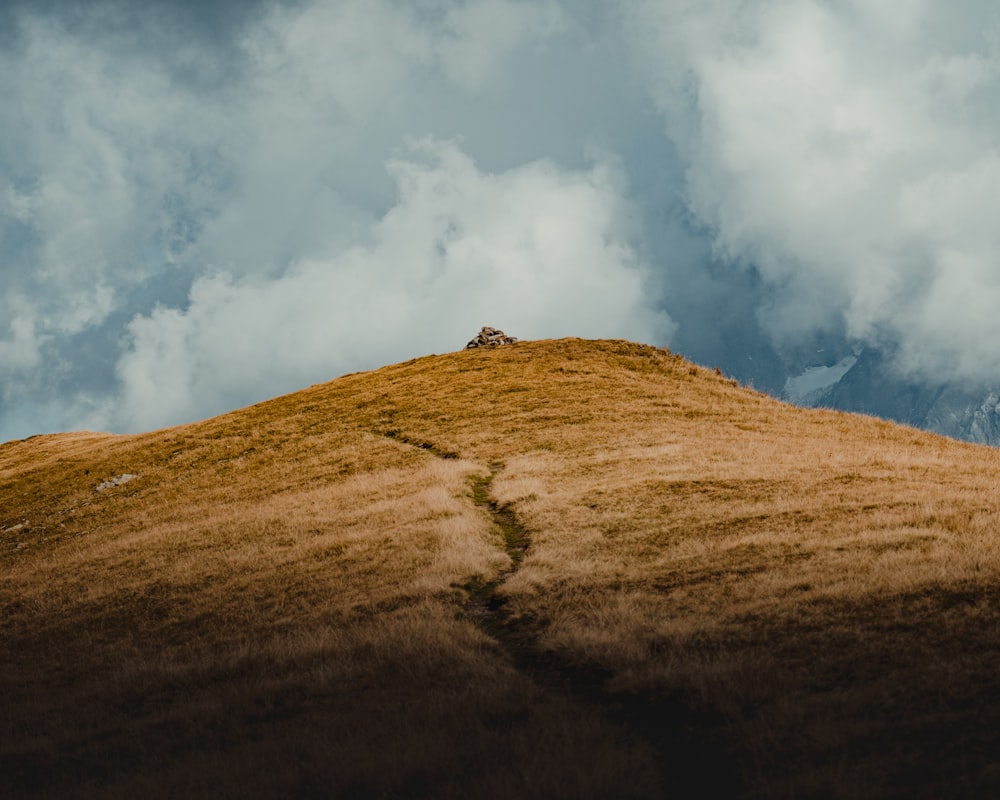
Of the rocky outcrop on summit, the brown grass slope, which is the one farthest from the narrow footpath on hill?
the rocky outcrop on summit

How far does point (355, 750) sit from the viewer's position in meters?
9.70

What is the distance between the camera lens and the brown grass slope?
906 cm

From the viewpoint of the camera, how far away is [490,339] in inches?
2864

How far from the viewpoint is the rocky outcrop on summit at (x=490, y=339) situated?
71.5 meters

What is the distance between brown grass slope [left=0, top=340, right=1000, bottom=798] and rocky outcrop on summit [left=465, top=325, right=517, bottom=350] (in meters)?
36.1

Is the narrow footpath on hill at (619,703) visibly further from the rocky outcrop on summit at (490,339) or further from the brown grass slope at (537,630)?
the rocky outcrop on summit at (490,339)

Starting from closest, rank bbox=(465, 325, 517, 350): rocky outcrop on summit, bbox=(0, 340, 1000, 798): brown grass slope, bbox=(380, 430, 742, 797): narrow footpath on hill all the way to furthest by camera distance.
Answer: bbox=(380, 430, 742, 797): narrow footpath on hill < bbox=(0, 340, 1000, 798): brown grass slope < bbox=(465, 325, 517, 350): rocky outcrop on summit

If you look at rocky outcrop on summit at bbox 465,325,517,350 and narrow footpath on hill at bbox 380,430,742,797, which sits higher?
rocky outcrop on summit at bbox 465,325,517,350

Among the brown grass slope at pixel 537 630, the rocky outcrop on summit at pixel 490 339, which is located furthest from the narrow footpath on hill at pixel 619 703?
the rocky outcrop on summit at pixel 490 339

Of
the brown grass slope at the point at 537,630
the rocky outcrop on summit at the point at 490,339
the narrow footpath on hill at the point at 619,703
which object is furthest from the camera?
the rocky outcrop on summit at the point at 490,339

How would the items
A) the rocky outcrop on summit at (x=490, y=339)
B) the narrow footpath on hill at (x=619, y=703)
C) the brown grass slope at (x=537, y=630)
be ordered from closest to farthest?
the narrow footpath on hill at (x=619, y=703) < the brown grass slope at (x=537, y=630) < the rocky outcrop on summit at (x=490, y=339)

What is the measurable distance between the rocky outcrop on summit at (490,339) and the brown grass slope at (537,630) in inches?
1422

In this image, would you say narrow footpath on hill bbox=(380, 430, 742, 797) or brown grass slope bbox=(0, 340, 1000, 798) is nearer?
narrow footpath on hill bbox=(380, 430, 742, 797)

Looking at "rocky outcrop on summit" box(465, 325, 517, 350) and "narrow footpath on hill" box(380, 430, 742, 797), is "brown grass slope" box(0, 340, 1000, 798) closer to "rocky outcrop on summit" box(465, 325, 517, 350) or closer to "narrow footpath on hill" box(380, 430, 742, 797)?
"narrow footpath on hill" box(380, 430, 742, 797)
